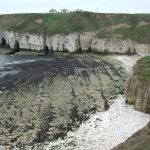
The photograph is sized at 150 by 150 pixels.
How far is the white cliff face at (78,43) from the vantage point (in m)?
82.0

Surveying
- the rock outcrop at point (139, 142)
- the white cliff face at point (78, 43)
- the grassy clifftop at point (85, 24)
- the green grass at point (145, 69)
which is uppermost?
the rock outcrop at point (139, 142)

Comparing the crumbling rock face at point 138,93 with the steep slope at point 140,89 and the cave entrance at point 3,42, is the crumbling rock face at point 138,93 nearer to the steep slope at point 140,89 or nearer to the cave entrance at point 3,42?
the steep slope at point 140,89

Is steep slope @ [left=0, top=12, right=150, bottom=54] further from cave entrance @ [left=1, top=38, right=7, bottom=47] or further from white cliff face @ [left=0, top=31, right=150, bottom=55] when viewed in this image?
cave entrance @ [left=1, top=38, right=7, bottom=47]

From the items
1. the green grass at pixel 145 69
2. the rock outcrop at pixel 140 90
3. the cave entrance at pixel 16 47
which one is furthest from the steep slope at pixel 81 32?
the rock outcrop at pixel 140 90

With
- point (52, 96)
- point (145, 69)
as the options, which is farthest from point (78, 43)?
point (52, 96)

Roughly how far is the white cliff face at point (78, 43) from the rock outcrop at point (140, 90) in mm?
38111

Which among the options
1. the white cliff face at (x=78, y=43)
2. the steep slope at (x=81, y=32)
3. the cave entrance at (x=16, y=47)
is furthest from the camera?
the cave entrance at (x=16, y=47)

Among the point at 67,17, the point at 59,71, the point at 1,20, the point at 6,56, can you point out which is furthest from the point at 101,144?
the point at 1,20

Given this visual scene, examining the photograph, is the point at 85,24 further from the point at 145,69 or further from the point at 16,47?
the point at 145,69

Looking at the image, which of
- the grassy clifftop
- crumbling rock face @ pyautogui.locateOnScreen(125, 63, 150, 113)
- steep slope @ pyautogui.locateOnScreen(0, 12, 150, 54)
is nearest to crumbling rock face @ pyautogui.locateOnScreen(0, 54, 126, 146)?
crumbling rock face @ pyautogui.locateOnScreen(125, 63, 150, 113)

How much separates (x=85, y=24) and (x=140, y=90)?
54580 mm

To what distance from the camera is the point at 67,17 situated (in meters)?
93.7

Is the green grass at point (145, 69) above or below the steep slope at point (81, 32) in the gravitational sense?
above

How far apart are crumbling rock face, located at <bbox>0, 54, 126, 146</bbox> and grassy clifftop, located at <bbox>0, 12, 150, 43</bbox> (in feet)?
68.5
